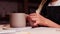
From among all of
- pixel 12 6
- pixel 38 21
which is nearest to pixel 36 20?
pixel 38 21

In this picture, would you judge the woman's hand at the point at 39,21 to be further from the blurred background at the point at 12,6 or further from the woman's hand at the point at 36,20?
the blurred background at the point at 12,6

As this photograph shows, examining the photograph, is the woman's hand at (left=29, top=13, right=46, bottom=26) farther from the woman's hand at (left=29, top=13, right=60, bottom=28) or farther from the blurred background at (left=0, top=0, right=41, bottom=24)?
the blurred background at (left=0, top=0, right=41, bottom=24)

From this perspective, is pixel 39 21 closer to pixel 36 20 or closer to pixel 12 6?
pixel 36 20

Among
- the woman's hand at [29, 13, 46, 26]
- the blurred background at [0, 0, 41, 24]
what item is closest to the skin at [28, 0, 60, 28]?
the woman's hand at [29, 13, 46, 26]

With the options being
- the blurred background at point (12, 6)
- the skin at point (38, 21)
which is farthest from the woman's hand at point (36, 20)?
the blurred background at point (12, 6)

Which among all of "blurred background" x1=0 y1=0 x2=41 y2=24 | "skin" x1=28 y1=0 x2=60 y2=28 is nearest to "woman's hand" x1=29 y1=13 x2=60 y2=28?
"skin" x1=28 y1=0 x2=60 y2=28

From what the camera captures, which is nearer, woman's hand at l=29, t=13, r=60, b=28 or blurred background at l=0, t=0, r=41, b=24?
woman's hand at l=29, t=13, r=60, b=28

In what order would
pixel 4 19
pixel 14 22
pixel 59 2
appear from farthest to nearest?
1. pixel 4 19
2. pixel 59 2
3. pixel 14 22

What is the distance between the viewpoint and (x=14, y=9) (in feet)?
6.92

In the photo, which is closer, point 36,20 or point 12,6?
point 36,20

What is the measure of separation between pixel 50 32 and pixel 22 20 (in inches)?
10.5

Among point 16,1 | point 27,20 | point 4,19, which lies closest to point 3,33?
point 27,20

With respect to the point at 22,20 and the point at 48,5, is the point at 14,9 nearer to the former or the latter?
the point at 48,5

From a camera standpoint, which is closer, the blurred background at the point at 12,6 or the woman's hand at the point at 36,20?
the woman's hand at the point at 36,20
